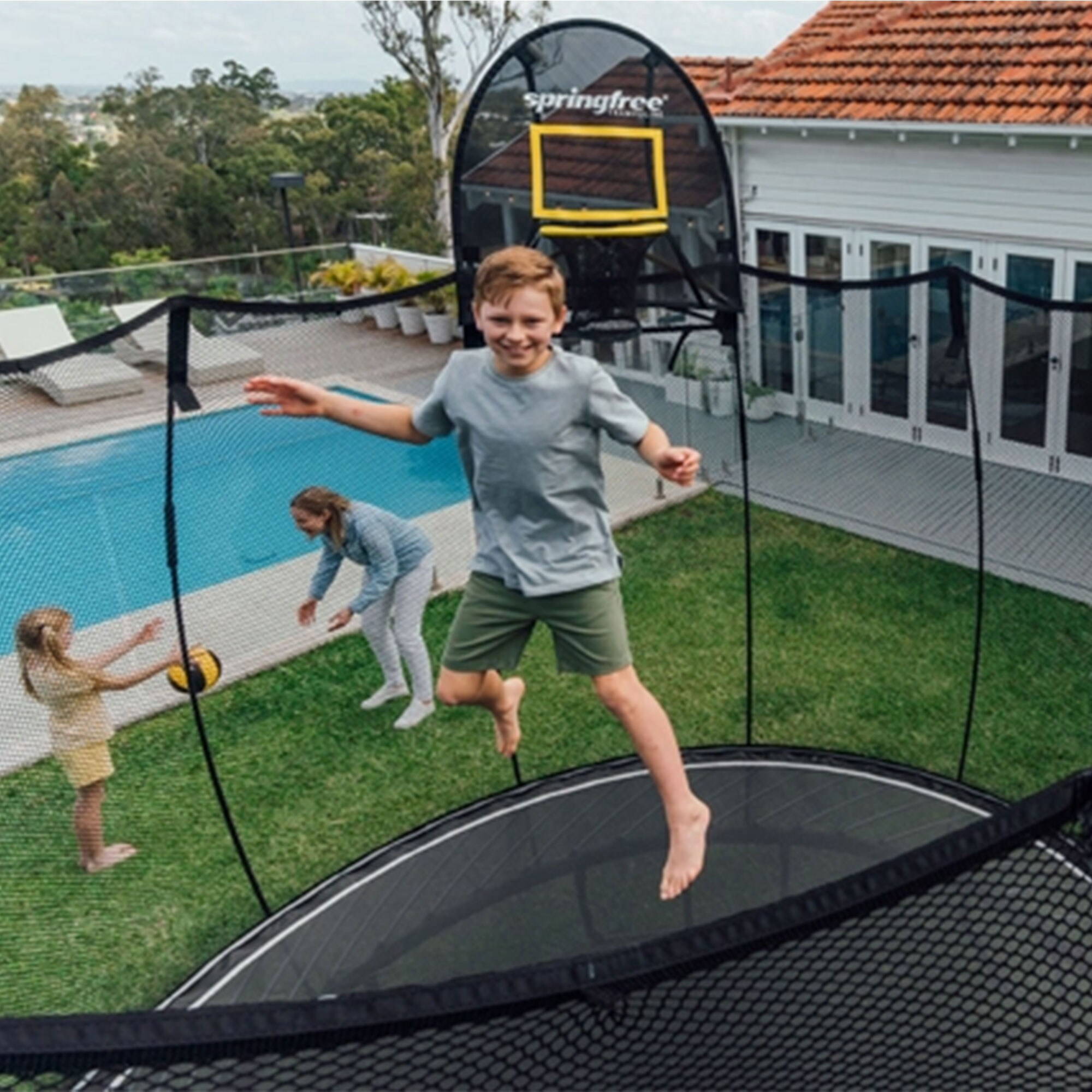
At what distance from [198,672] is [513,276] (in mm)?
1711

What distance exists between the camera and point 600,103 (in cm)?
328

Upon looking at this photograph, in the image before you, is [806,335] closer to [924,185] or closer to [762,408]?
[762,408]

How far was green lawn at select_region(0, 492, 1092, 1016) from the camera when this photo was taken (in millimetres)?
3342

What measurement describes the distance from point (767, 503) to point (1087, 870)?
15.7 feet

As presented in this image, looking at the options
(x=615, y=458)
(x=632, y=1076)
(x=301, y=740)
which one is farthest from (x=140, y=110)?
(x=632, y=1076)

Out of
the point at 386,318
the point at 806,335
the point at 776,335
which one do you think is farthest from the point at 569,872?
the point at 776,335

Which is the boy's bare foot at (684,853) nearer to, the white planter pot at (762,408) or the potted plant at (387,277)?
the white planter pot at (762,408)

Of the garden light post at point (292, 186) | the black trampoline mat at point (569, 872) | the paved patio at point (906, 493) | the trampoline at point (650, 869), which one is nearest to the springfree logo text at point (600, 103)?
the trampoline at point (650, 869)

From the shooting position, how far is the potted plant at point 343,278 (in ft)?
35.3

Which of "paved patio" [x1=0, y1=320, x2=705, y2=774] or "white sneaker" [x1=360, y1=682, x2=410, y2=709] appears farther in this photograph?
"white sneaker" [x1=360, y1=682, x2=410, y2=709]

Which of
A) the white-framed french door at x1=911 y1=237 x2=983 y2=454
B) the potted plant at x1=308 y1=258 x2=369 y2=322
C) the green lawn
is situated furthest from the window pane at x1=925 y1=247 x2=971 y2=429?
the potted plant at x1=308 y1=258 x2=369 y2=322

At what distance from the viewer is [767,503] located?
6.16 meters

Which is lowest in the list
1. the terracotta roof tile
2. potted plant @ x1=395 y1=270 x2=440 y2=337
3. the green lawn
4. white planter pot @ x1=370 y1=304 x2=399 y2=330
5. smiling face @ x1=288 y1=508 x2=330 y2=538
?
the green lawn

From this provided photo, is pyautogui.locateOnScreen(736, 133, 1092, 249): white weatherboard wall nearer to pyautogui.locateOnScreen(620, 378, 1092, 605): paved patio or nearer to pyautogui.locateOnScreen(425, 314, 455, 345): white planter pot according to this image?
pyautogui.locateOnScreen(620, 378, 1092, 605): paved patio
